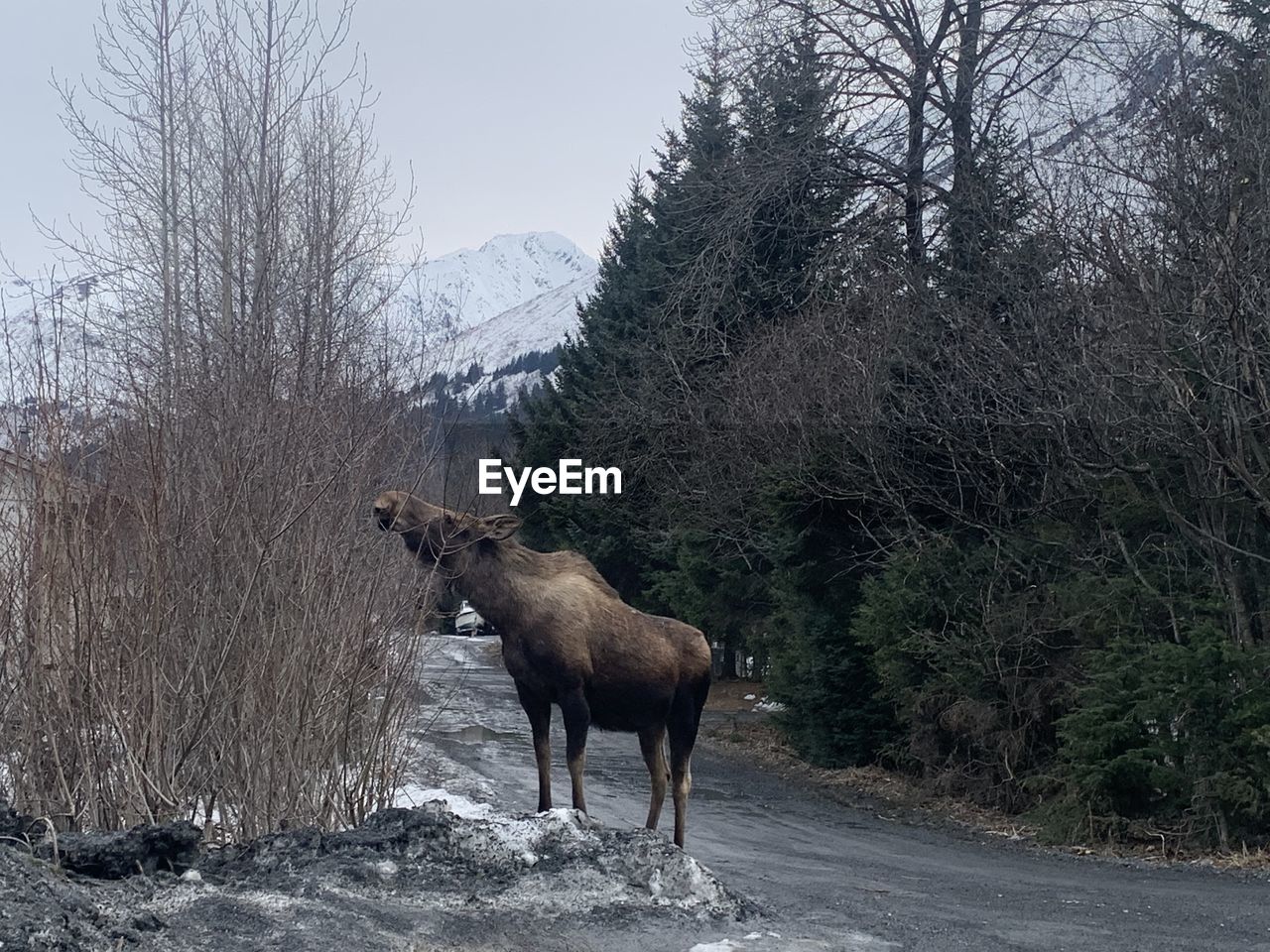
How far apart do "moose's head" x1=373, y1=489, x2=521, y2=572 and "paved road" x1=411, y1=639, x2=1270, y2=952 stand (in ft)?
3.58

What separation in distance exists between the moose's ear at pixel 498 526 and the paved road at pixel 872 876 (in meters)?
1.20

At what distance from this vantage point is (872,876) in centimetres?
980

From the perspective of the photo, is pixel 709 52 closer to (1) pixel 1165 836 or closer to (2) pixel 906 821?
(2) pixel 906 821

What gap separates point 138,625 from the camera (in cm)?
653

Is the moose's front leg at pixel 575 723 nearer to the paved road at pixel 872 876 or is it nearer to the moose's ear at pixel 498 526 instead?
the paved road at pixel 872 876

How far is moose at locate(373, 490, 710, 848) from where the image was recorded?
8.22 metres

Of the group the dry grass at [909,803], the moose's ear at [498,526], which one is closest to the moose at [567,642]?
the moose's ear at [498,526]

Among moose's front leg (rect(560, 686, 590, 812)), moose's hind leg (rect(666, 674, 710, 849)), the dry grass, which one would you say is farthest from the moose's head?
the dry grass

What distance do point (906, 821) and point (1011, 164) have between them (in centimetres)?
930

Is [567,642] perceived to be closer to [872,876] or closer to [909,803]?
[872,876]

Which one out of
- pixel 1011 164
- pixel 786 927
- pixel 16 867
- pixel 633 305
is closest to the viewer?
pixel 16 867

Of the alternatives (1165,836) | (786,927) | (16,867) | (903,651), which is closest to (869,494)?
(903,651)

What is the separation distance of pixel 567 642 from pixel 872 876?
3.21 meters

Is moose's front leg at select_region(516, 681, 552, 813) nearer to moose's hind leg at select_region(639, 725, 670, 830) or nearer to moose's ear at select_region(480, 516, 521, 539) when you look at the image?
moose's hind leg at select_region(639, 725, 670, 830)
